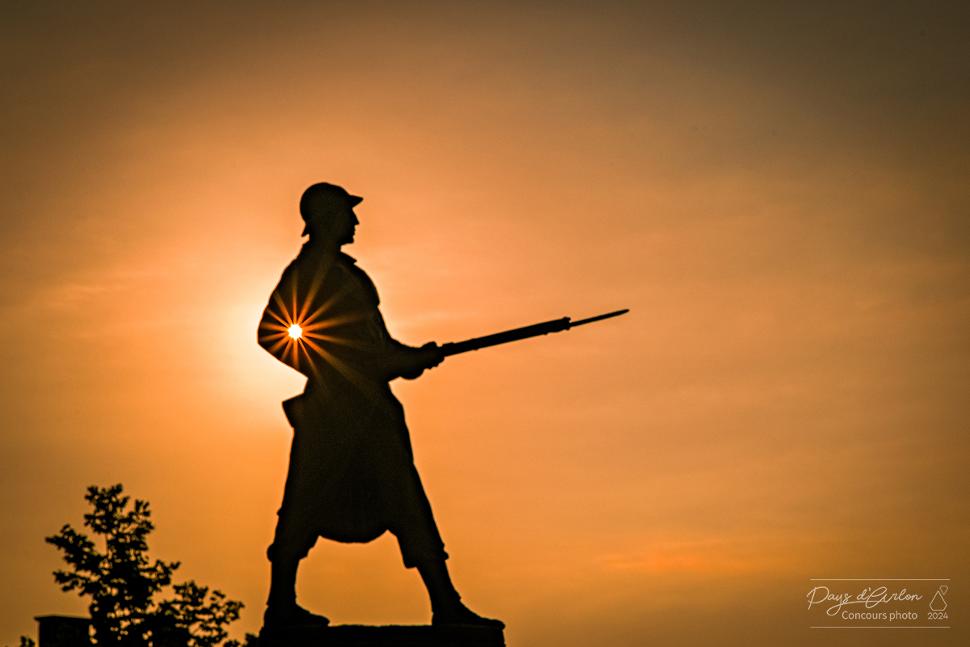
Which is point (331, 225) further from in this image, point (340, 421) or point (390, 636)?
point (390, 636)

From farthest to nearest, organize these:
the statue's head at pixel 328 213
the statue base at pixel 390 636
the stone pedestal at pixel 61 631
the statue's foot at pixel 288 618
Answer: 1. the stone pedestal at pixel 61 631
2. the statue's head at pixel 328 213
3. the statue's foot at pixel 288 618
4. the statue base at pixel 390 636

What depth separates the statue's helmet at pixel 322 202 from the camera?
40.9ft

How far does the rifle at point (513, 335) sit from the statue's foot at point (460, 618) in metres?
1.97

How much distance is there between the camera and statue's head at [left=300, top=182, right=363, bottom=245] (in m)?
12.5

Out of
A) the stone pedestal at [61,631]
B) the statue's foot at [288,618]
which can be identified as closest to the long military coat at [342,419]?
the statue's foot at [288,618]

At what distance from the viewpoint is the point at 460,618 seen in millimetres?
11641

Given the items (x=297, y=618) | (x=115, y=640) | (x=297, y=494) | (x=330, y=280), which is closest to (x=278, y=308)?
(x=330, y=280)

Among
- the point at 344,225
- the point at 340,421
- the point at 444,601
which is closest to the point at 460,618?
the point at 444,601

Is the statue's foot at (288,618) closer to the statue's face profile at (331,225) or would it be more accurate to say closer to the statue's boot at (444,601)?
the statue's boot at (444,601)

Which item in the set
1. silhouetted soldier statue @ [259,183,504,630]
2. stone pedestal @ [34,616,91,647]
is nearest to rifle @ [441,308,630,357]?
silhouetted soldier statue @ [259,183,504,630]

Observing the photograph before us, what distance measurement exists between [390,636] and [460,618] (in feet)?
2.13

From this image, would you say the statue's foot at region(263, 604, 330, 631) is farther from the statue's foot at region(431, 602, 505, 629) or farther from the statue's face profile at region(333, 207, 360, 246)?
the statue's face profile at region(333, 207, 360, 246)

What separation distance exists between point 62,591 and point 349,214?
1667cm

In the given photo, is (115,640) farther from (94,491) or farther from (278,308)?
(278,308)
